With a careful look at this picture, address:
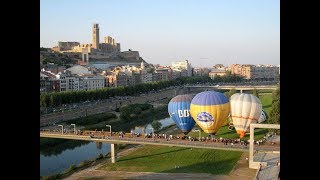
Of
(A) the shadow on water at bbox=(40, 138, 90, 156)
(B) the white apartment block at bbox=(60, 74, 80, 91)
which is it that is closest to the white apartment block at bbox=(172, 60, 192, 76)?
(B) the white apartment block at bbox=(60, 74, 80, 91)

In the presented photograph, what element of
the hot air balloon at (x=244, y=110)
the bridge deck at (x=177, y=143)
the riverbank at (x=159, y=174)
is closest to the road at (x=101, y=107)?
the bridge deck at (x=177, y=143)

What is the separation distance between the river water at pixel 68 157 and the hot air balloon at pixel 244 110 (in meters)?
4.51

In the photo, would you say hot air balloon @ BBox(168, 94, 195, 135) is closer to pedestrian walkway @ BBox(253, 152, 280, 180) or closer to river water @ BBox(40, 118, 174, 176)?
river water @ BBox(40, 118, 174, 176)

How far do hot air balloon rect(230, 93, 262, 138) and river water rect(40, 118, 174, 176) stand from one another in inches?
178

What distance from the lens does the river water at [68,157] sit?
40.8 feet

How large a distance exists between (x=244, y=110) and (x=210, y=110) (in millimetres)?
1067

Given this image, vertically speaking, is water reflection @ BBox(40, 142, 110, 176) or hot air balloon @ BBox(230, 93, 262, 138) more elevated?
hot air balloon @ BBox(230, 93, 262, 138)

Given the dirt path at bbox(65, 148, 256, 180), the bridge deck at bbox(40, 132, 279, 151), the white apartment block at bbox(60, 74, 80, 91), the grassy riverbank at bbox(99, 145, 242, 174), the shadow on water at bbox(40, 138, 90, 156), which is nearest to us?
the dirt path at bbox(65, 148, 256, 180)

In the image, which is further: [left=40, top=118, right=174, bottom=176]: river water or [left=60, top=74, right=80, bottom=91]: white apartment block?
[left=60, top=74, right=80, bottom=91]: white apartment block

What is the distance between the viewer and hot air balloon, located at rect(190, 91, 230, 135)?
1288 cm
